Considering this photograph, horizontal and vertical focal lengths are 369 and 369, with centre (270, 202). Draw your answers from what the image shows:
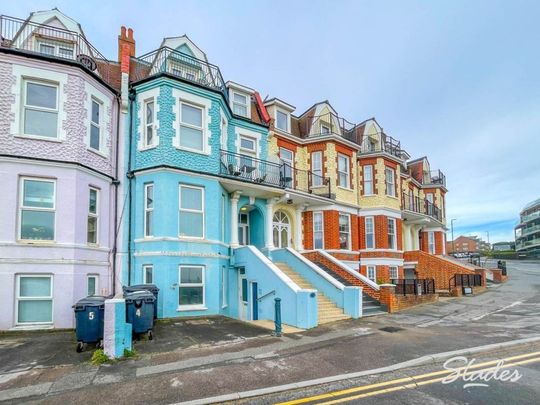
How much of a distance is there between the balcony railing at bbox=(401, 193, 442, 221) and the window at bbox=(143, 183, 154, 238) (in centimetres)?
1855

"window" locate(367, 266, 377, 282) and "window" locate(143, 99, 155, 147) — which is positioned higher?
"window" locate(143, 99, 155, 147)

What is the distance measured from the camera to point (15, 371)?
7.24 metres

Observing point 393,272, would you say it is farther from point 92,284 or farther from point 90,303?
point 90,303

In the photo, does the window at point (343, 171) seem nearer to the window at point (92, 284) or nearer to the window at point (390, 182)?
the window at point (390, 182)

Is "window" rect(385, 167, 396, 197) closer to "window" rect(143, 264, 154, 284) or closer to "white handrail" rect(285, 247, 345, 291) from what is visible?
"white handrail" rect(285, 247, 345, 291)

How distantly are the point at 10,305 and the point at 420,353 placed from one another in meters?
11.0

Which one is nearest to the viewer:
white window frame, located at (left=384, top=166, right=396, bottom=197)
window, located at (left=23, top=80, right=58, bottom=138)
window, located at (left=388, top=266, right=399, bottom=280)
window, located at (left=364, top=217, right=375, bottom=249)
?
window, located at (left=23, top=80, right=58, bottom=138)

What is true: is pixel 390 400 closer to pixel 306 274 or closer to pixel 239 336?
pixel 239 336

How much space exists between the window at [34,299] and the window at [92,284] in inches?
47.1

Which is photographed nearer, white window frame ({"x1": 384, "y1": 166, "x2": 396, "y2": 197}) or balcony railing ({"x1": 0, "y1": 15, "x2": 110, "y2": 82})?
balcony railing ({"x1": 0, "y1": 15, "x2": 110, "y2": 82})

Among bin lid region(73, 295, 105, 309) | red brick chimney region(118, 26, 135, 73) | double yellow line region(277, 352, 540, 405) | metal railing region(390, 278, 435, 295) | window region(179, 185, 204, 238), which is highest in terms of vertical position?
red brick chimney region(118, 26, 135, 73)

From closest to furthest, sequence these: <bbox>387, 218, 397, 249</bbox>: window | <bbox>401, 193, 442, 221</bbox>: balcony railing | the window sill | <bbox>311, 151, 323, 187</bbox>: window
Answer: the window sill, <bbox>311, 151, 323, 187</bbox>: window, <bbox>387, 218, 397, 249</bbox>: window, <bbox>401, 193, 442, 221</bbox>: balcony railing

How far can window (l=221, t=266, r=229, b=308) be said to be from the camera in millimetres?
14508

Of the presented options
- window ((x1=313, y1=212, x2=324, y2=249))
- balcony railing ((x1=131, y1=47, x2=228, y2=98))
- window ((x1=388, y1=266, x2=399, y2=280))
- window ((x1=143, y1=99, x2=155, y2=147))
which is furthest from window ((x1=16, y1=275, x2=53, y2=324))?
window ((x1=388, y1=266, x2=399, y2=280))
